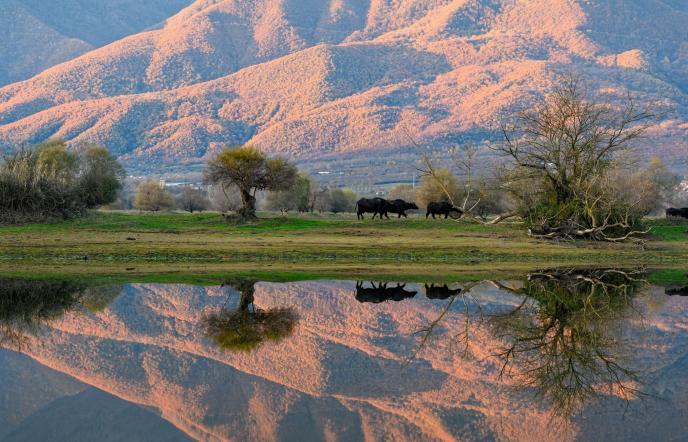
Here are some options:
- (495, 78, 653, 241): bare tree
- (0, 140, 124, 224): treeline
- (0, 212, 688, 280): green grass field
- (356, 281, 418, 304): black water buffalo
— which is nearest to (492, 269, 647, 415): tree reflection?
(356, 281, 418, 304): black water buffalo

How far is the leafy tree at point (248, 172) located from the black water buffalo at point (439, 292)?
27.8 metres

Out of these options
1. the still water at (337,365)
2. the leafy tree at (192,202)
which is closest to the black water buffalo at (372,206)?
the still water at (337,365)

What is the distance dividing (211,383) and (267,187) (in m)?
41.2

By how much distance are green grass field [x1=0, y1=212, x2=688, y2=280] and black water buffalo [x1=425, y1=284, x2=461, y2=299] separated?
9.44 ft

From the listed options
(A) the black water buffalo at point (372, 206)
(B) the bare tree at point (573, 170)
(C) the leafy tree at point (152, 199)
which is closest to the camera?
(B) the bare tree at point (573, 170)

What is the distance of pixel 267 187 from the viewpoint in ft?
181

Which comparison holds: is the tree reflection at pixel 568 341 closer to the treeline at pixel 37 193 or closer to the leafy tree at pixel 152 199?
the treeline at pixel 37 193

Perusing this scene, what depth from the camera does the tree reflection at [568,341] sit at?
14547mm

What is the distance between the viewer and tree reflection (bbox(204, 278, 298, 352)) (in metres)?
17.6

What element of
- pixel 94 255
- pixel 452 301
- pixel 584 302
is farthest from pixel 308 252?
pixel 584 302

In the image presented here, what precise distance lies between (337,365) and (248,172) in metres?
39.4

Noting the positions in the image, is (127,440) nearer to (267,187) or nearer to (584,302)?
(584,302)

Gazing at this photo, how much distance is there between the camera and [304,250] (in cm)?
3594

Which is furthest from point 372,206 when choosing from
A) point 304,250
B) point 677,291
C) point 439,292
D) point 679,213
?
point 677,291
